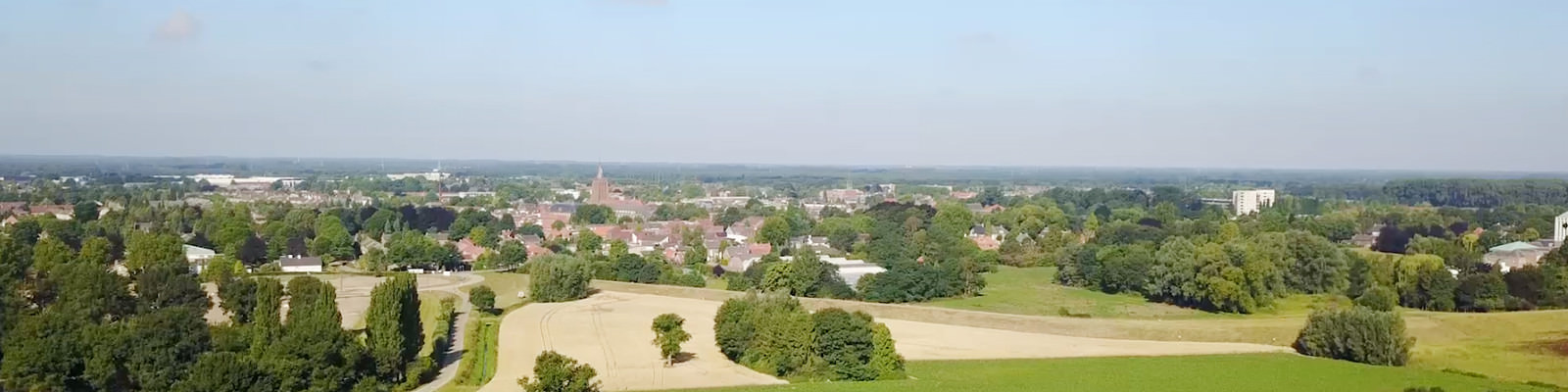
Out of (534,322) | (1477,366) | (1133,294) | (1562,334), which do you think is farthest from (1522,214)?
(534,322)

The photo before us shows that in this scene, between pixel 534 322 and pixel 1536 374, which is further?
pixel 534 322

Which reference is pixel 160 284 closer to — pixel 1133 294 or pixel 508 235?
pixel 1133 294

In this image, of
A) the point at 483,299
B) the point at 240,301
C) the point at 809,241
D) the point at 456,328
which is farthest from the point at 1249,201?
the point at 240,301

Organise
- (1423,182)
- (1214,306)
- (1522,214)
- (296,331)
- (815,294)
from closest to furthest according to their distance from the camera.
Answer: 1. (296,331)
2. (1214,306)
3. (815,294)
4. (1522,214)
5. (1423,182)

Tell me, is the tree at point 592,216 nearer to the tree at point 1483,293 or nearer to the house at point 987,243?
→ the house at point 987,243

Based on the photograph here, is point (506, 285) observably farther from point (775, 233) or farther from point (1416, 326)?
point (1416, 326)

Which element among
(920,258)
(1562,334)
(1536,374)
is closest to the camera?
(1536,374)

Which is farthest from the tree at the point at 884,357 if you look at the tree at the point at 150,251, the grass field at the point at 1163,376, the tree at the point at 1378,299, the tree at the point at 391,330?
the tree at the point at 150,251

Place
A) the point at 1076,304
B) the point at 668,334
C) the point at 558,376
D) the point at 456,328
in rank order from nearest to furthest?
the point at 558,376, the point at 668,334, the point at 456,328, the point at 1076,304
